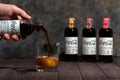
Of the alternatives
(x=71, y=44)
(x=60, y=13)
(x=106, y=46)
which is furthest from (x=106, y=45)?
(x=60, y=13)

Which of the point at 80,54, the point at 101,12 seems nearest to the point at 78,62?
the point at 80,54

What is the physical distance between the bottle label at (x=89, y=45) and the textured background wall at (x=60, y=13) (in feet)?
0.87

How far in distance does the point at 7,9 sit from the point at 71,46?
0.37 meters

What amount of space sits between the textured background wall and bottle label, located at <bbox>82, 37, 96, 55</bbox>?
0.87 ft

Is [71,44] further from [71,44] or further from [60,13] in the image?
[60,13]

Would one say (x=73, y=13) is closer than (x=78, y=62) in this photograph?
No

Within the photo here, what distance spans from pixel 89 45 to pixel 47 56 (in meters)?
0.37

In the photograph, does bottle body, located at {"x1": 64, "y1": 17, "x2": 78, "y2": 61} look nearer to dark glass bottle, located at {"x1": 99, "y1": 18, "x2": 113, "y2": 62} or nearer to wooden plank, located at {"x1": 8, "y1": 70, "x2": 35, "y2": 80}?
dark glass bottle, located at {"x1": 99, "y1": 18, "x2": 113, "y2": 62}

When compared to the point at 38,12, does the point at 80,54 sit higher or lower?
lower

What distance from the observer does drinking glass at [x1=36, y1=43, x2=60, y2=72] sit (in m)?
1.37

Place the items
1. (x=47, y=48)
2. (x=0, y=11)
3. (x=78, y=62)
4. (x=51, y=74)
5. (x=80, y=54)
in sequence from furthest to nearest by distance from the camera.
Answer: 1. (x=80, y=54)
2. (x=78, y=62)
3. (x=0, y=11)
4. (x=47, y=48)
5. (x=51, y=74)

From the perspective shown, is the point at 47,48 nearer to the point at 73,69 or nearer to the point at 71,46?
the point at 73,69

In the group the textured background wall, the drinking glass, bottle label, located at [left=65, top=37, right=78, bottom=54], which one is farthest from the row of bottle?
the drinking glass

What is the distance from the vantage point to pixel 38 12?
1959mm
